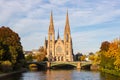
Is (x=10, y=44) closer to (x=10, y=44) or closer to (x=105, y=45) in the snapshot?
(x=10, y=44)

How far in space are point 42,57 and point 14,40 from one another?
96.8 metres

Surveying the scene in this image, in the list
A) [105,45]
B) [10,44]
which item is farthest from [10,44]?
[105,45]

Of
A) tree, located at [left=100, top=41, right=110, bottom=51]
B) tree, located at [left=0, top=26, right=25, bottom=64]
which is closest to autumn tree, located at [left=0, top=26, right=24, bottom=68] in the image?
tree, located at [left=0, top=26, right=25, bottom=64]

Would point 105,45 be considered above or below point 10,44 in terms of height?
above

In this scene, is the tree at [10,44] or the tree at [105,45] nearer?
the tree at [10,44]

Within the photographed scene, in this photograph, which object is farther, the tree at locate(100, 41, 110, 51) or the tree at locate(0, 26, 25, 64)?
the tree at locate(100, 41, 110, 51)

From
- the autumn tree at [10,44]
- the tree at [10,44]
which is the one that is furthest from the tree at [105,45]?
the tree at [10,44]

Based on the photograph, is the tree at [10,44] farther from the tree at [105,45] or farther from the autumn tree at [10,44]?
the tree at [105,45]

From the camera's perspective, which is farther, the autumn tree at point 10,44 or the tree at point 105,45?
the tree at point 105,45

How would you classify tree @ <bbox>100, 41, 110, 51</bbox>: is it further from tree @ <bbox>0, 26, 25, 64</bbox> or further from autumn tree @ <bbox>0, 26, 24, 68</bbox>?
tree @ <bbox>0, 26, 25, 64</bbox>

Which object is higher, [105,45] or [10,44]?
[105,45]

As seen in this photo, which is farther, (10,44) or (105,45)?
(105,45)

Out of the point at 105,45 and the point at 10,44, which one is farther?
the point at 105,45

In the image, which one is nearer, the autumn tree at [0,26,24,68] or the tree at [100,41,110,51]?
the autumn tree at [0,26,24,68]
